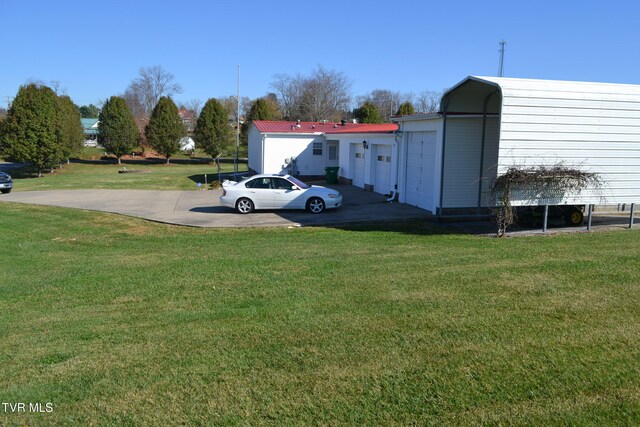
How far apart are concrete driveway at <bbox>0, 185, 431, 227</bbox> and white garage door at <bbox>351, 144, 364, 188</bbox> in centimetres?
49

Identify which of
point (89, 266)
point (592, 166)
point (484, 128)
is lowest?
point (89, 266)

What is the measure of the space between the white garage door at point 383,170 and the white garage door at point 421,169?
2.38m

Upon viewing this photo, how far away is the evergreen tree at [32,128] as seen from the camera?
42.3 metres

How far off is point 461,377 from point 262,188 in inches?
569

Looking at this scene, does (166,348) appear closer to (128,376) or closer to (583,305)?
(128,376)

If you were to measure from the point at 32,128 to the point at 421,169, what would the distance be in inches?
1380

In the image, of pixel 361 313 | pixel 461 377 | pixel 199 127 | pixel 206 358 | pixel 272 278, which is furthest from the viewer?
pixel 199 127

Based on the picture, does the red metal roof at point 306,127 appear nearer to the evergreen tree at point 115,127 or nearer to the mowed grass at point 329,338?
the mowed grass at point 329,338

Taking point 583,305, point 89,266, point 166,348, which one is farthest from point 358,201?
point 166,348

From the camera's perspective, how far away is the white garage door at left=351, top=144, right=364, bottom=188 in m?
25.9

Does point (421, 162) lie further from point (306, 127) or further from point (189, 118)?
point (189, 118)

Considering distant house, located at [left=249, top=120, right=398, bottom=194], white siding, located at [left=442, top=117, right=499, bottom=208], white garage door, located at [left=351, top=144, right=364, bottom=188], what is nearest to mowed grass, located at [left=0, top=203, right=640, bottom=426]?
white siding, located at [left=442, top=117, right=499, bottom=208]

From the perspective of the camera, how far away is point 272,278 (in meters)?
8.60

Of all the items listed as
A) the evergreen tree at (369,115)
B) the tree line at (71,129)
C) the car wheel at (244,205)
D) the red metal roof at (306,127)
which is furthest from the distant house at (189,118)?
the car wheel at (244,205)
